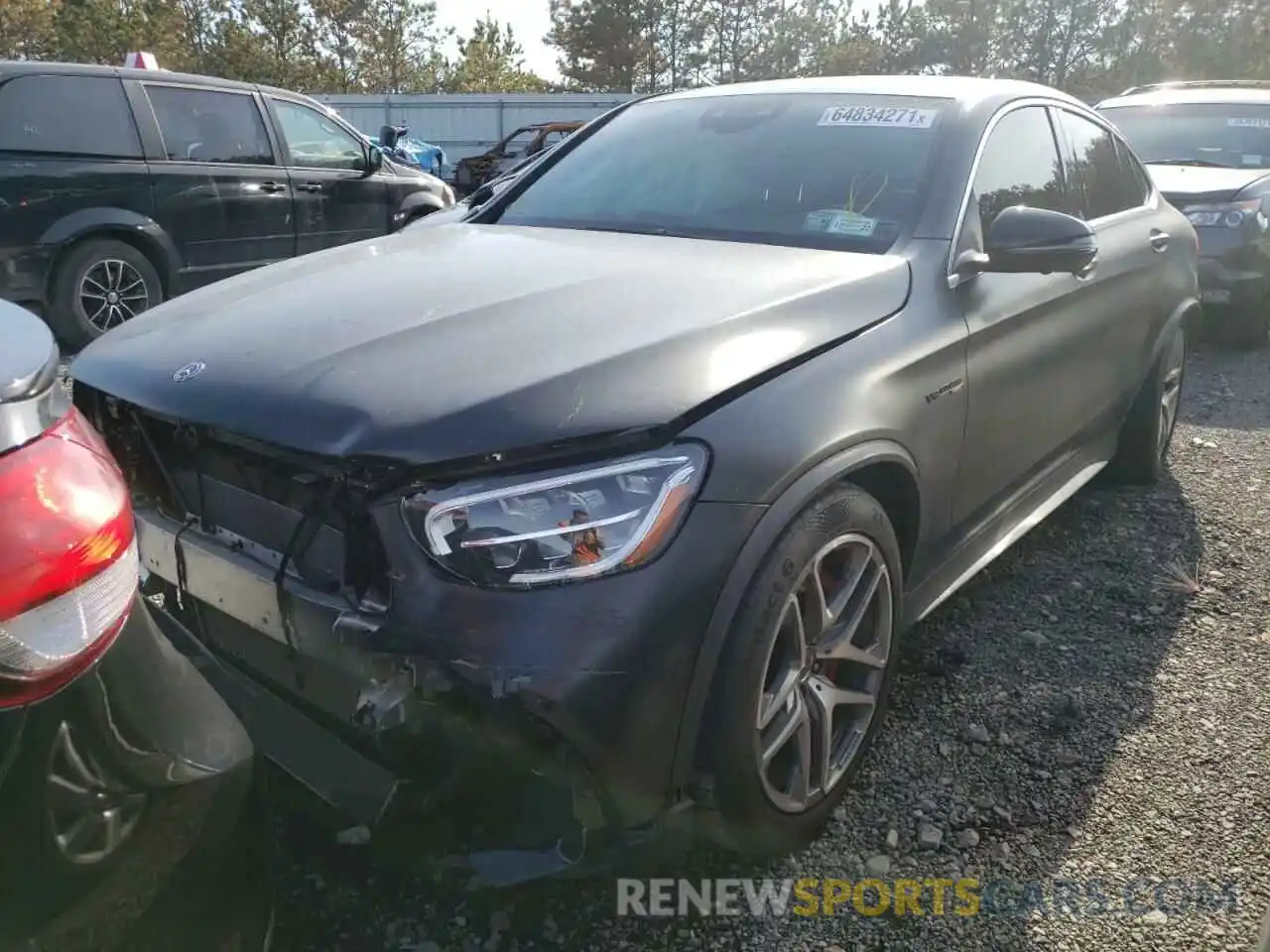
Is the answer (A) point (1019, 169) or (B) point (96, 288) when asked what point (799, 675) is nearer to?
(A) point (1019, 169)

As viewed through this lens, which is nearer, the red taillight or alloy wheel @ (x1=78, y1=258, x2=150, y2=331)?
the red taillight

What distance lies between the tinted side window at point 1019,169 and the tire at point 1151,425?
3.36ft

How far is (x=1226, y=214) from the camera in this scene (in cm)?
668

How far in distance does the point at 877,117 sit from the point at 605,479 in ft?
5.92

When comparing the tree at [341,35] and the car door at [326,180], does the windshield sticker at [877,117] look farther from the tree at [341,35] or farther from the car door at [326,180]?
the tree at [341,35]

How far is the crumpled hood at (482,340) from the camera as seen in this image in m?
1.75

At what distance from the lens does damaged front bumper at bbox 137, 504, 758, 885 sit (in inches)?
64.1

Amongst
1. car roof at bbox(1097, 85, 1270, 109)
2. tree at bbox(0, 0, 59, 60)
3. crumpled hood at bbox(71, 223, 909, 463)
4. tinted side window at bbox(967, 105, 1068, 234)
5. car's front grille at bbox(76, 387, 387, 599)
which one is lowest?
car's front grille at bbox(76, 387, 387, 599)

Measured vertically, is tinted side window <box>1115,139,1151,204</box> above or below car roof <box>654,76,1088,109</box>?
below

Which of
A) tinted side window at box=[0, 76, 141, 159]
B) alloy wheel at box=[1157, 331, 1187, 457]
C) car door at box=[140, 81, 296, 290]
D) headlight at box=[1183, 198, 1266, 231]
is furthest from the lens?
car door at box=[140, 81, 296, 290]

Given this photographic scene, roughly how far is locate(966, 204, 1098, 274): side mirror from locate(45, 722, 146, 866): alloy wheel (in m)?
2.23

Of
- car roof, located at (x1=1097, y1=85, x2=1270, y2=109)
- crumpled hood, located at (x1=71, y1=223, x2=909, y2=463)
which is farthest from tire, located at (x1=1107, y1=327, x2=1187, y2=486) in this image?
car roof, located at (x1=1097, y1=85, x2=1270, y2=109)

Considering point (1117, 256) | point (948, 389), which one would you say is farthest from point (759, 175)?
point (1117, 256)

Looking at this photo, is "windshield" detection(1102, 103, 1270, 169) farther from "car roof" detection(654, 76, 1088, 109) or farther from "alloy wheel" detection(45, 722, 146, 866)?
"alloy wheel" detection(45, 722, 146, 866)
